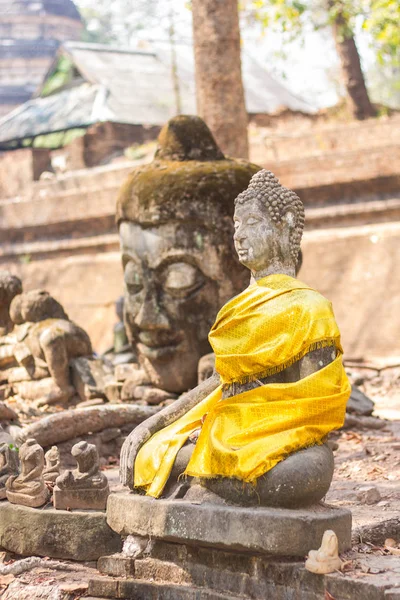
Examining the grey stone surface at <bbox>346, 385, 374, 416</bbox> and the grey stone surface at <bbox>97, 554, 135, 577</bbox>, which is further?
the grey stone surface at <bbox>346, 385, 374, 416</bbox>

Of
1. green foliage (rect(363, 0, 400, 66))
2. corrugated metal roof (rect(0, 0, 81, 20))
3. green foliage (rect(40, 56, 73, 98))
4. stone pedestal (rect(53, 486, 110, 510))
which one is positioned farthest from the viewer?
corrugated metal roof (rect(0, 0, 81, 20))

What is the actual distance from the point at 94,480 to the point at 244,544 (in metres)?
1.19

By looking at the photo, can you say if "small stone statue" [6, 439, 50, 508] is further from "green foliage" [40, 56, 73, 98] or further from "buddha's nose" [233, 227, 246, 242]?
"green foliage" [40, 56, 73, 98]

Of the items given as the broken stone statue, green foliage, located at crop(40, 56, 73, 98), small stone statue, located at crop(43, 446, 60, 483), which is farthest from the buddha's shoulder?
green foliage, located at crop(40, 56, 73, 98)

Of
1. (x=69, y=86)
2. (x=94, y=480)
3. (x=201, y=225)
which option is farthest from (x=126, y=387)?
(x=69, y=86)

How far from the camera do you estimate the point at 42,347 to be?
26.8 ft

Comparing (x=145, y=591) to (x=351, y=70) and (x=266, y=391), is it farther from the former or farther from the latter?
(x=351, y=70)

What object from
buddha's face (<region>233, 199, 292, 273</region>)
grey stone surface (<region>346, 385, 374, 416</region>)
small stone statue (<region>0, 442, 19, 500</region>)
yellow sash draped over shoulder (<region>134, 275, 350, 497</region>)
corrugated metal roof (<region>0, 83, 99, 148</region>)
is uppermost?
corrugated metal roof (<region>0, 83, 99, 148</region>)

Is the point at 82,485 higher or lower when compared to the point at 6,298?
lower

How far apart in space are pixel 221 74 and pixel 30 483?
6.32 metres

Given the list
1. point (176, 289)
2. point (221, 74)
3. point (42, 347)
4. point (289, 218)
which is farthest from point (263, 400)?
point (221, 74)

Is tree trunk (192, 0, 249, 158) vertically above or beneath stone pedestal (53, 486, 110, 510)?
above

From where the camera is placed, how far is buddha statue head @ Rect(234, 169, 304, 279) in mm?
4461

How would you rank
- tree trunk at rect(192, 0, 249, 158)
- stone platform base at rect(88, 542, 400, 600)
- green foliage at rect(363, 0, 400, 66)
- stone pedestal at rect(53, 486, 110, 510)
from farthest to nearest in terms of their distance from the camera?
green foliage at rect(363, 0, 400, 66)
tree trunk at rect(192, 0, 249, 158)
stone pedestal at rect(53, 486, 110, 510)
stone platform base at rect(88, 542, 400, 600)
